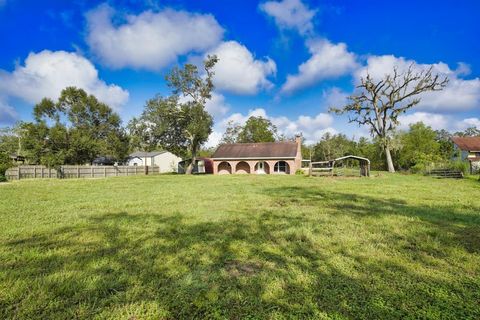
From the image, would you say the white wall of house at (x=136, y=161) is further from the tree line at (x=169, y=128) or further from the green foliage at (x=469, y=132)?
the green foliage at (x=469, y=132)

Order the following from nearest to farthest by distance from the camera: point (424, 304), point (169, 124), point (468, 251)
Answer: point (424, 304)
point (468, 251)
point (169, 124)

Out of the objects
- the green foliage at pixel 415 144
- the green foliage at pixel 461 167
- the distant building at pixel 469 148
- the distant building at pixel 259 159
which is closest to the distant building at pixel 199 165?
the distant building at pixel 259 159

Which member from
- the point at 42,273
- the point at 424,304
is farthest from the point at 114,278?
the point at 424,304

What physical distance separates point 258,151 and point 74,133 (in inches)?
960

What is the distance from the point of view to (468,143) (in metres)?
42.8

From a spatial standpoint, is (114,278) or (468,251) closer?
(114,278)

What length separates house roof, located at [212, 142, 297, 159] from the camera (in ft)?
113

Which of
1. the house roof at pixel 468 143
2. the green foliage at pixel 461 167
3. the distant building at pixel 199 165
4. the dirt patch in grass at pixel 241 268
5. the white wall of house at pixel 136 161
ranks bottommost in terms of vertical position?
the dirt patch in grass at pixel 241 268

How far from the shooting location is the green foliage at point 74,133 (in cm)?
3191

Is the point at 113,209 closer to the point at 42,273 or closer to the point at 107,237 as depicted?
the point at 107,237

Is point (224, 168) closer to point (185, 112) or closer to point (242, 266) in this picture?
point (185, 112)

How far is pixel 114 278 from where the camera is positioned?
328 centimetres

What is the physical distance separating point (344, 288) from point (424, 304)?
766 millimetres

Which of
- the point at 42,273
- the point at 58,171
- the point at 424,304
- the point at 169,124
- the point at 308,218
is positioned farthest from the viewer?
the point at 169,124
